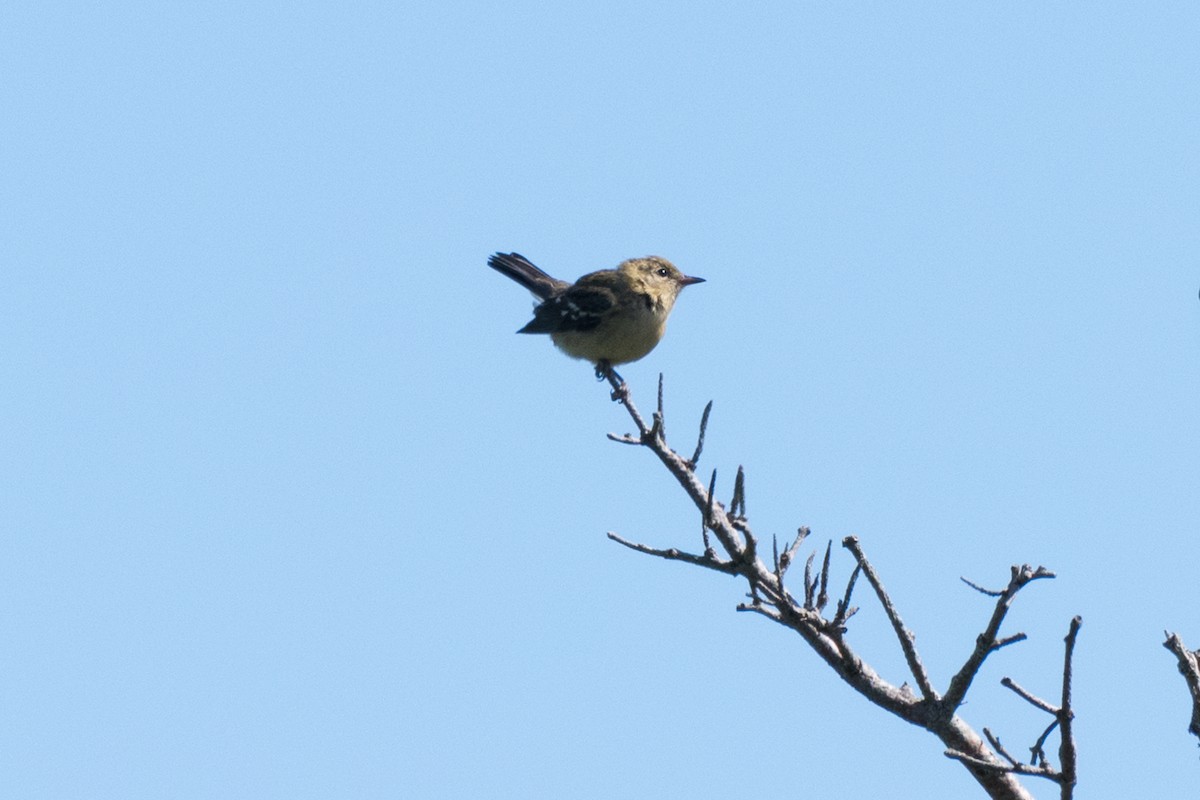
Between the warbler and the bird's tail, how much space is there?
106cm

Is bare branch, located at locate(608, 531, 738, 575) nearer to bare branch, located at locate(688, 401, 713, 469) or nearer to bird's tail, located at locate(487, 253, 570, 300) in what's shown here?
bare branch, located at locate(688, 401, 713, 469)

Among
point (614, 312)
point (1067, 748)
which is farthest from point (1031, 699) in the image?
point (614, 312)

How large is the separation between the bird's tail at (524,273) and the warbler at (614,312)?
106 centimetres

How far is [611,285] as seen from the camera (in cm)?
1165

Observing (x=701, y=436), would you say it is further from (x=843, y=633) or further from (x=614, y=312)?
(x=614, y=312)

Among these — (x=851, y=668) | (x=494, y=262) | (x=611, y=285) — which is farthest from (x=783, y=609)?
(x=494, y=262)

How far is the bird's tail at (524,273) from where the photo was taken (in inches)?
529

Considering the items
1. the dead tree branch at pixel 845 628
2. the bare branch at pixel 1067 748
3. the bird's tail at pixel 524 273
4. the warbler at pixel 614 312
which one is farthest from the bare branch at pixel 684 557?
the bird's tail at pixel 524 273

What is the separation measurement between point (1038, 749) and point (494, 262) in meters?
10.3

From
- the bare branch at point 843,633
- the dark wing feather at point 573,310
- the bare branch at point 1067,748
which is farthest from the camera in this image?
the dark wing feather at point 573,310

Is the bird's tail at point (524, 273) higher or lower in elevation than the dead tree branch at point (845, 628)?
higher

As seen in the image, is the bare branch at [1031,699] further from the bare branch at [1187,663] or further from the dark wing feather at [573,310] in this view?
the dark wing feather at [573,310]

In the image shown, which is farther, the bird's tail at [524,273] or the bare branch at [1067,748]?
the bird's tail at [524,273]

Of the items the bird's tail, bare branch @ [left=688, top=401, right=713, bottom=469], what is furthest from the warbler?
bare branch @ [left=688, top=401, right=713, bottom=469]
